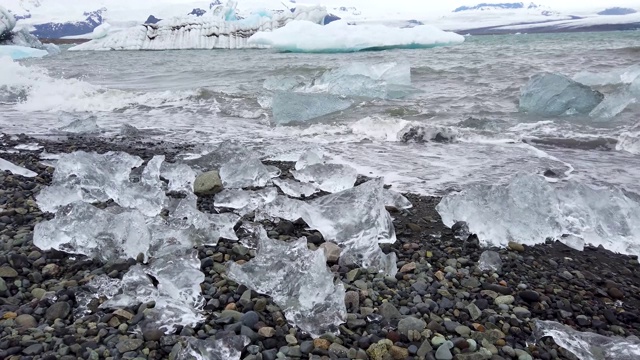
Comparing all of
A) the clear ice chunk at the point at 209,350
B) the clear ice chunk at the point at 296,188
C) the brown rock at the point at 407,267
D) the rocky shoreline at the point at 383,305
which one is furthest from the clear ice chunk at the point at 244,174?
the clear ice chunk at the point at 209,350

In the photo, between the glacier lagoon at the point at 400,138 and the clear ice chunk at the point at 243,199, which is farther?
the clear ice chunk at the point at 243,199

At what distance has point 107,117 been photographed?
673 cm

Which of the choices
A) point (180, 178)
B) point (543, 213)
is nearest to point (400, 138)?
point (543, 213)

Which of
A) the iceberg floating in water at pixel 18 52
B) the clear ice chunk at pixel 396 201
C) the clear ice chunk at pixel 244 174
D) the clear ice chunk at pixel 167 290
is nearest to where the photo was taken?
the clear ice chunk at pixel 167 290

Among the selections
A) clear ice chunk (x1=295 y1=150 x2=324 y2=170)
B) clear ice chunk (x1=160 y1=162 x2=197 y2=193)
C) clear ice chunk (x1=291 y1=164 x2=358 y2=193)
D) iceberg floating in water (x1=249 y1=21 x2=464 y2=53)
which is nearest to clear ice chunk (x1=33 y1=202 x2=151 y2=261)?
clear ice chunk (x1=160 y1=162 x2=197 y2=193)

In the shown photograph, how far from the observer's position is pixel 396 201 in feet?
9.86

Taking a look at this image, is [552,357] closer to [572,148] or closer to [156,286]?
[156,286]

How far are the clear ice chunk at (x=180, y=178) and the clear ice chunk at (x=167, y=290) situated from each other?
124 centimetres

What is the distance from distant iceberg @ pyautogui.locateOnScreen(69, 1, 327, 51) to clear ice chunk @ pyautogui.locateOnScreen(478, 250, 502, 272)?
3758cm

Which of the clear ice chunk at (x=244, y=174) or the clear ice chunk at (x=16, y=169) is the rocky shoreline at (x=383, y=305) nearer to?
the clear ice chunk at (x=244, y=174)

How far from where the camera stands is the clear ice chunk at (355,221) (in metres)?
2.27

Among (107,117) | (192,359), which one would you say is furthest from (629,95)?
(107,117)

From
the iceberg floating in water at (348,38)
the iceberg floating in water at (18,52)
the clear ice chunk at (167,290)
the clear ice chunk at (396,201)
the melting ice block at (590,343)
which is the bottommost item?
the melting ice block at (590,343)

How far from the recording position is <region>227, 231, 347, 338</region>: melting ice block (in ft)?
5.74
